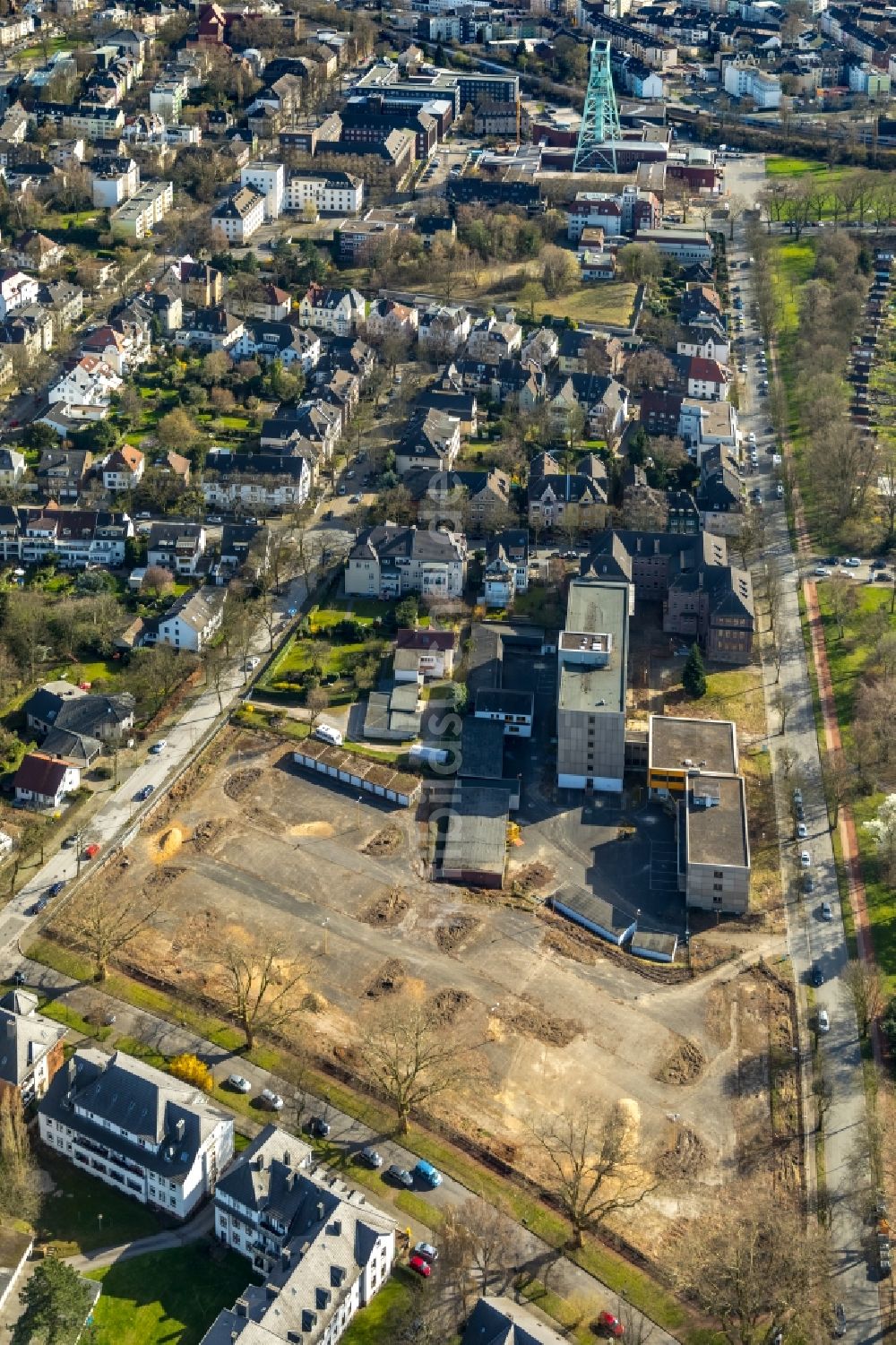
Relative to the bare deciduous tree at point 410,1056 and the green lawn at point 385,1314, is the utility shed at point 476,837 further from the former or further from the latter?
the green lawn at point 385,1314

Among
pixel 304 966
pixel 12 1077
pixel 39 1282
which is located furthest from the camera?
pixel 304 966

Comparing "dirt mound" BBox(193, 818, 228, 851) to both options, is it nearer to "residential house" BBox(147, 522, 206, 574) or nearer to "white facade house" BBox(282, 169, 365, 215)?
"residential house" BBox(147, 522, 206, 574)

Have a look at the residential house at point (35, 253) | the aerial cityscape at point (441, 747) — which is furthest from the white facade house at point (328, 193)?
the residential house at point (35, 253)

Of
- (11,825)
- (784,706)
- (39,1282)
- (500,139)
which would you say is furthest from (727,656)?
(500,139)

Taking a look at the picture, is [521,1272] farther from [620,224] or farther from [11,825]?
[620,224]

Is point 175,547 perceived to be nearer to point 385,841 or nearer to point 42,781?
point 42,781
